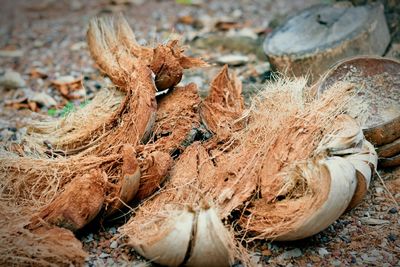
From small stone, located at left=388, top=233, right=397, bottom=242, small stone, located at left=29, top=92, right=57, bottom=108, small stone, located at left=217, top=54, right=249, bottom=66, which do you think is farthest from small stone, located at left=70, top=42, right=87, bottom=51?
small stone, located at left=388, top=233, right=397, bottom=242

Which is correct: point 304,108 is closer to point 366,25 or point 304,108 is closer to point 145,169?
point 145,169

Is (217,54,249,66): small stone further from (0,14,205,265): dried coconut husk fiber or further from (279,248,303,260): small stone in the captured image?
(279,248,303,260): small stone

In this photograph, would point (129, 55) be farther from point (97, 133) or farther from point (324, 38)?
point (324, 38)

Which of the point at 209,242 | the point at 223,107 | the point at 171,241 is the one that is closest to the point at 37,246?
the point at 171,241

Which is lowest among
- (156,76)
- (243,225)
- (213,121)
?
(243,225)

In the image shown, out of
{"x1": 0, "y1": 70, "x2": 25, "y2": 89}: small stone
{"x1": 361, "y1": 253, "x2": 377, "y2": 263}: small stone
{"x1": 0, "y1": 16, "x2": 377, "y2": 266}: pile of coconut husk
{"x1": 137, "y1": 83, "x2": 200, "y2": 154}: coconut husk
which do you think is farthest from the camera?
{"x1": 0, "y1": 70, "x2": 25, "y2": 89}: small stone

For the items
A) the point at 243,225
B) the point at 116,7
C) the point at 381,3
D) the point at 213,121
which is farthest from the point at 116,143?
the point at 116,7

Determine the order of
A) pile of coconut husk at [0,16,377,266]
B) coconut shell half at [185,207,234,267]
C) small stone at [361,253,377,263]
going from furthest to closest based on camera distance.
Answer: small stone at [361,253,377,263]
pile of coconut husk at [0,16,377,266]
coconut shell half at [185,207,234,267]

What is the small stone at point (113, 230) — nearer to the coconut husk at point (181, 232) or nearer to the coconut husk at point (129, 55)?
the coconut husk at point (181, 232)

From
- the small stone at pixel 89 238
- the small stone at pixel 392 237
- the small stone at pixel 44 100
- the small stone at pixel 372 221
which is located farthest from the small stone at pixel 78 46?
the small stone at pixel 392 237
